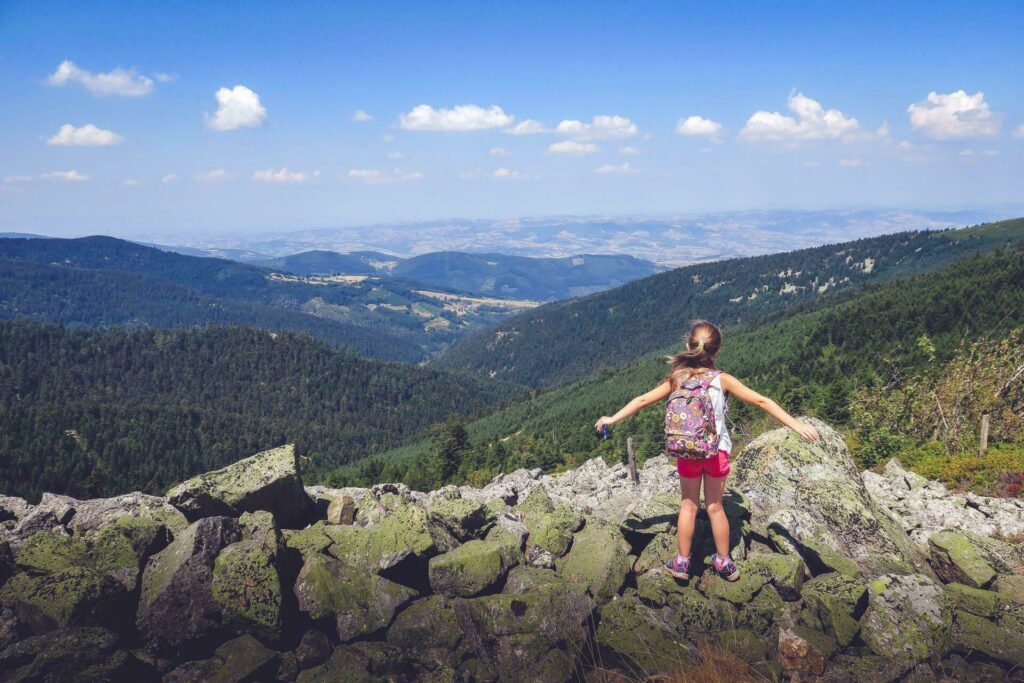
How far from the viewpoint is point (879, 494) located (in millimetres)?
16219

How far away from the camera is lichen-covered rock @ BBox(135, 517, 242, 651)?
9484mm

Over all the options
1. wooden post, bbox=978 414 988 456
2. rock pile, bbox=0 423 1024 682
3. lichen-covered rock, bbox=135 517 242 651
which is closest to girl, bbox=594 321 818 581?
rock pile, bbox=0 423 1024 682

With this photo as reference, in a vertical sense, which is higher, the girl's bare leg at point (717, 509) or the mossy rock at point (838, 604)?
the girl's bare leg at point (717, 509)

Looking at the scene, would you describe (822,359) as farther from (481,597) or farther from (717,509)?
(481,597)

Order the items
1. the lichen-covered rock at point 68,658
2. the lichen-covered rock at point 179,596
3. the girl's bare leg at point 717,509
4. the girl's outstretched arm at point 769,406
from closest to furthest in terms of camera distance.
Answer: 1. the lichen-covered rock at point 68,658
2. the lichen-covered rock at point 179,596
3. the girl's outstretched arm at point 769,406
4. the girl's bare leg at point 717,509

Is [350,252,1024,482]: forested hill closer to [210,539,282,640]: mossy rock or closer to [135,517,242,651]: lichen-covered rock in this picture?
[210,539,282,640]: mossy rock

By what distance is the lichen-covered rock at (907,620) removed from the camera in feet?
30.4

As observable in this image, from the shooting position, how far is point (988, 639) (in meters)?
9.41

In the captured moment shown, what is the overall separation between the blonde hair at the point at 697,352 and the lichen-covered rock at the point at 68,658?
33.2 ft

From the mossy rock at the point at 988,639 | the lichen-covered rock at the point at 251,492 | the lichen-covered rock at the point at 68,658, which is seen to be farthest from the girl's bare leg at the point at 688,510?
the lichen-covered rock at the point at 68,658

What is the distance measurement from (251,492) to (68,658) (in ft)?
15.5

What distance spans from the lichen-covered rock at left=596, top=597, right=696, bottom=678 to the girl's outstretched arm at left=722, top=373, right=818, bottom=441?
4044 millimetres

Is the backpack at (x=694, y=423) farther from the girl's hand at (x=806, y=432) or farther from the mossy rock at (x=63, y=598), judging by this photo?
the mossy rock at (x=63, y=598)

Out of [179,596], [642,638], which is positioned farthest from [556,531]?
[179,596]
